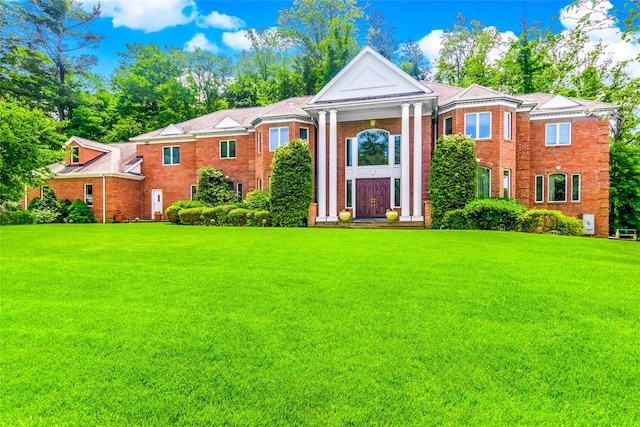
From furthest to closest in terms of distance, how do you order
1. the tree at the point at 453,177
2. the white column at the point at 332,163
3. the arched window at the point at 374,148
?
the arched window at the point at 374,148 → the white column at the point at 332,163 → the tree at the point at 453,177

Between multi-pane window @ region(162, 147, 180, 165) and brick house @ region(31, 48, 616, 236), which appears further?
multi-pane window @ region(162, 147, 180, 165)

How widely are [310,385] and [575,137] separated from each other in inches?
906

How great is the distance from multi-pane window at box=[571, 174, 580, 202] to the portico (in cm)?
828

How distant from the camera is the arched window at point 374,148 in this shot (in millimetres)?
21703

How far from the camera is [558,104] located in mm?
20609

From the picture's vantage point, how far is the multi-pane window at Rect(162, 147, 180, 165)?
26.7 meters

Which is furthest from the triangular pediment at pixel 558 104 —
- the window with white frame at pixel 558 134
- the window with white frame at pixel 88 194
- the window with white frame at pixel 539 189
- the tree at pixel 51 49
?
the tree at pixel 51 49

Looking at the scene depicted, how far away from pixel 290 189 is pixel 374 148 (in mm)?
6308

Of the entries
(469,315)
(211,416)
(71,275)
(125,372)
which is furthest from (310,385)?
(71,275)

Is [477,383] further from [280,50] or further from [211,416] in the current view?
[280,50]

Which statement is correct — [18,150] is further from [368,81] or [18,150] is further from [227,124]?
[368,81]

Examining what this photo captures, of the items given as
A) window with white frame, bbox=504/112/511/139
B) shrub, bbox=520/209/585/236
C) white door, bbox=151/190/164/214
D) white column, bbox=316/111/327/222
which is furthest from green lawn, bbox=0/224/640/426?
white door, bbox=151/190/164/214

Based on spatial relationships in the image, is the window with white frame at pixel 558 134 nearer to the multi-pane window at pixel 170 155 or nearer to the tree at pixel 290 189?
the tree at pixel 290 189

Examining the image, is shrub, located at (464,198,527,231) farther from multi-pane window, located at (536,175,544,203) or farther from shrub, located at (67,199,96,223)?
shrub, located at (67,199,96,223)
